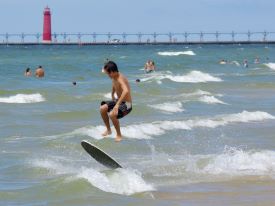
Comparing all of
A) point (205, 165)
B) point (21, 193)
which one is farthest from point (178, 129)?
point (21, 193)

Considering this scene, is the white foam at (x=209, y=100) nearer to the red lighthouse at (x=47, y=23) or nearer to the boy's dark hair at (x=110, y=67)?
the boy's dark hair at (x=110, y=67)

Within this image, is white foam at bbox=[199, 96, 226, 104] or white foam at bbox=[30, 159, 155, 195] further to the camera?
white foam at bbox=[199, 96, 226, 104]

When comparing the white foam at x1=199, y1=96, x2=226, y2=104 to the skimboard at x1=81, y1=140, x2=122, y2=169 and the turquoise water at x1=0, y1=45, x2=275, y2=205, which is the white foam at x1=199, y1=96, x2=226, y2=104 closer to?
the turquoise water at x1=0, y1=45, x2=275, y2=205

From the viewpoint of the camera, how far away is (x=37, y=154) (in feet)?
50.7

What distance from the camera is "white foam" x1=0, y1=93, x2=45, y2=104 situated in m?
29.9

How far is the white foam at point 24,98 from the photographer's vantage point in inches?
1179

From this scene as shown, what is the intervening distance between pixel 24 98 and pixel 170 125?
1152cm

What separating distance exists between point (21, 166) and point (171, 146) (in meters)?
4.13

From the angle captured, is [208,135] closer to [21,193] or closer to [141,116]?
[141,116]

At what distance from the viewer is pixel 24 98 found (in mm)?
30969

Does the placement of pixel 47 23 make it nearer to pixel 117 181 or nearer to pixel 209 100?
pixel 209 100

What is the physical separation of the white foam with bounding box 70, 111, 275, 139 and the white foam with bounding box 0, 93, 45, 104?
913cm

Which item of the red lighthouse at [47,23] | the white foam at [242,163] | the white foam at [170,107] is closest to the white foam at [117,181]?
the white foam at [242,163]

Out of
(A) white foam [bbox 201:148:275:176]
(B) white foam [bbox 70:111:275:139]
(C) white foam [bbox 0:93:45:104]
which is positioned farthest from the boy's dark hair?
(C) white foam [bbox 0:93:45:104]
